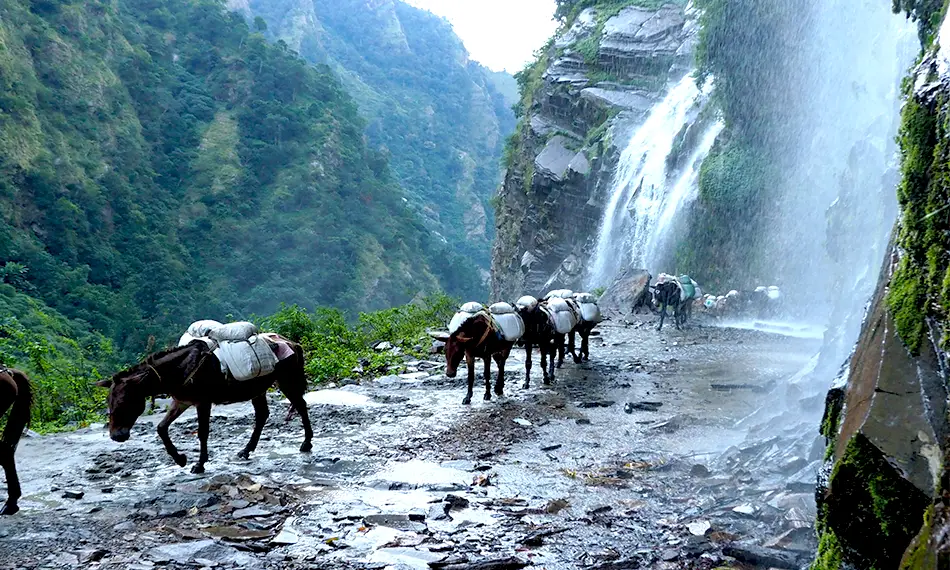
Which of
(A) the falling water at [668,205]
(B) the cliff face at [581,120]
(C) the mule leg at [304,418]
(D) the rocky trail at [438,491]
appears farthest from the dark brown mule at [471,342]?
(B) the cliff face at [581,120]

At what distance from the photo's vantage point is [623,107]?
36.4 meters

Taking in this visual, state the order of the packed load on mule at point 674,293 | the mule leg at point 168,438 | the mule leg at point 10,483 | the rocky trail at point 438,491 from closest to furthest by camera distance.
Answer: the rocky trail at point 438,491, the mule leg at point 10,483, the mule leg at point 168,438, the packed load on mule at point 674,293

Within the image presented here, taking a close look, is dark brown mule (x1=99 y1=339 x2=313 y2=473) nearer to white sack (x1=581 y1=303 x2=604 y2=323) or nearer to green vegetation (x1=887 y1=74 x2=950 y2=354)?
green vegetation (x1=887 y1=74 x2=950 y2=354)

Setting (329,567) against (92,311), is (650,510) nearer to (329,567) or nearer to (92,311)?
(329,567)

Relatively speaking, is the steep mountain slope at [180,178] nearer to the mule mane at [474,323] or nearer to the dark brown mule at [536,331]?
the dark brown mule at [536,331]

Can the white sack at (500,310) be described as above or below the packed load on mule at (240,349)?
above

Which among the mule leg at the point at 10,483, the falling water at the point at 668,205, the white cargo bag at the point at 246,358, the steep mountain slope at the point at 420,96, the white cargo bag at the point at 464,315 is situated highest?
the steep mountain slope at the point at 420,96

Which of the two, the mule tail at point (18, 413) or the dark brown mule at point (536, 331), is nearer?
the mule tail at point (18, 413)

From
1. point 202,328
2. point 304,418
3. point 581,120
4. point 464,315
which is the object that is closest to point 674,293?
point 464,315

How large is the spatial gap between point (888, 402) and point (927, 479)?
46cm

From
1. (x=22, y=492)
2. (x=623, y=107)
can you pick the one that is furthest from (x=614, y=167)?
(x=22, y=492)

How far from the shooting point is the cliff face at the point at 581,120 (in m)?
36.4

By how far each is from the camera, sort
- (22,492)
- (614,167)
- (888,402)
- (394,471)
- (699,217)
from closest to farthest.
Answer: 1. (888,402)
2. (22,492)
3. (394,471)
4. (699,217)
5. (614,167)

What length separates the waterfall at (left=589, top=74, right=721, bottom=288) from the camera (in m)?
31.7
